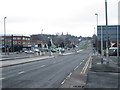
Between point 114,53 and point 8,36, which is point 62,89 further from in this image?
point 8,36

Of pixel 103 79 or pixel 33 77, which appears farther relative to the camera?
pixel 33 77

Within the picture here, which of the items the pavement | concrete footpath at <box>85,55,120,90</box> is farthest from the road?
concrete footpath at <box>85,55,120,90</box>

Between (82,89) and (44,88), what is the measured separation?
6.55 ft

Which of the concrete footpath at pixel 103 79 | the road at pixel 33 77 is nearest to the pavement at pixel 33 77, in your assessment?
the road at pixel 33 77

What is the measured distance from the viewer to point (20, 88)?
42.1 ft

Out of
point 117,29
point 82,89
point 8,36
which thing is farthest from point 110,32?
point 8,36

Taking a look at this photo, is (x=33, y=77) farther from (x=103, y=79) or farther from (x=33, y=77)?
(x=103, y=79)

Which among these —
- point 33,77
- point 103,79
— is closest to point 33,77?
point 33,77

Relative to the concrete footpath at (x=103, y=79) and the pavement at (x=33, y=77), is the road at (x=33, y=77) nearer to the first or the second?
the pavement at (x=33, y=77)

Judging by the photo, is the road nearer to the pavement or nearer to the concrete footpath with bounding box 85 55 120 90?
the pavement

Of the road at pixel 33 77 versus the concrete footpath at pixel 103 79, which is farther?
the road at pixel 33 77

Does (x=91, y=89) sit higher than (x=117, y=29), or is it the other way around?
(x=117, y=29)

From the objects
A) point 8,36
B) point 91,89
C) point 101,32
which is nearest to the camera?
point 91,89

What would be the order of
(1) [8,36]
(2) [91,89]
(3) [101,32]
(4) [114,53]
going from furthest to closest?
(1) [8,36] < (4) [114,53] < (3) [101,32] < (2) [91,89]
